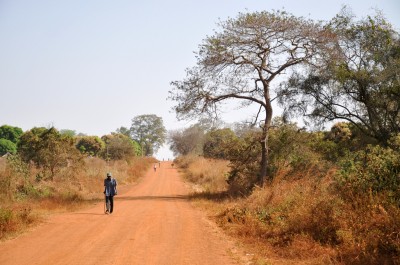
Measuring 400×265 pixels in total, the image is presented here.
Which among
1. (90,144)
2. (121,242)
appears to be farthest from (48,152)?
(90,144)

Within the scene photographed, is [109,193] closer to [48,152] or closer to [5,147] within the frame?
[48,152]

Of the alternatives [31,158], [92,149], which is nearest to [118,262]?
[31,158]

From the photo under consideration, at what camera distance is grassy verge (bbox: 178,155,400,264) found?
743 centimetres

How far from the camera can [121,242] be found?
10133mm

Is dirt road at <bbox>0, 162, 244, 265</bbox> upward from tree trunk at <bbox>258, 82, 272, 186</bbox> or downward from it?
downward

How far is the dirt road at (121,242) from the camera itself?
840 centimetres

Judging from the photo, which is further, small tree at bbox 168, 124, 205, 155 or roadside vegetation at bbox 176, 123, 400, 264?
small tree at bbox 168, 124, 205, 155

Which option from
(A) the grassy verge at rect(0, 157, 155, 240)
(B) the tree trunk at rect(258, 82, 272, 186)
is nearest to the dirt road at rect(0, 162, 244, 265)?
(A) the grassy verge at rect(0, 157, 155, 240)

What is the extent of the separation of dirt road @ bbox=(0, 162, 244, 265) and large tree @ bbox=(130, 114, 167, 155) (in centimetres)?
10176

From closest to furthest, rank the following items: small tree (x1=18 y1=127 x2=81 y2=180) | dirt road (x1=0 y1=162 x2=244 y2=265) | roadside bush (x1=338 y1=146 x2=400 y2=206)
Result: dirt road (x1=0 y1=162 x2=244 y2=265)
roadside bush (x1=338 y1=146 x2=400 y2=206)
small tree (x1=18 y1=127 x2=81 y2=180)

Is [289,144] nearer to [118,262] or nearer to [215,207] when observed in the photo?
[215,207]

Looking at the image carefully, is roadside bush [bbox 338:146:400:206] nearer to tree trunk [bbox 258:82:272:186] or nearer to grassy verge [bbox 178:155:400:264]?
grassy verge [bbox 178:155:400:264]

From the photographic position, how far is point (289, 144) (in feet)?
71.8

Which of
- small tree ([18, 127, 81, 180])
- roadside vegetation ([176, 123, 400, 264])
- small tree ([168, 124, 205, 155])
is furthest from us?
small tree ([168, 124, 205, 155])
